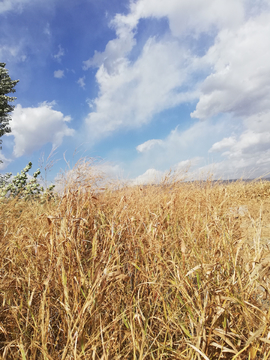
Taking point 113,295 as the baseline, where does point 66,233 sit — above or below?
above

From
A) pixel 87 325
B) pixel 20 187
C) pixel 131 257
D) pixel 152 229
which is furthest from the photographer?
pixel 20 187

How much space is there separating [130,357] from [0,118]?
20.4m

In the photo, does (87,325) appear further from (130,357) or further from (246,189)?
(246,189)

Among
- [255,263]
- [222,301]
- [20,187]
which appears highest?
[20,187]

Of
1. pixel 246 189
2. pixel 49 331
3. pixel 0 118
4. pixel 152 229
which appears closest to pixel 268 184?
pixel 246 189

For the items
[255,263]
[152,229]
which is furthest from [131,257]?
[255,263]

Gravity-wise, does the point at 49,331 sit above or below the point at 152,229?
below

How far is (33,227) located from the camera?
10.2 feet

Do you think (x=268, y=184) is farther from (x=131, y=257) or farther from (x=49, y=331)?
(x=49, y=331)

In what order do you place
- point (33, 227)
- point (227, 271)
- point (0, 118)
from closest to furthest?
point (227, 271)
point (33, 227)
point (0, 118)

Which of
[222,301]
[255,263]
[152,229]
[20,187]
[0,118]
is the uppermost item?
[0,118]

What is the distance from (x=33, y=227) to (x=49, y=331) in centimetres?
186

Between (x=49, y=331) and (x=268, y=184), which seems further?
(x=268, y=184)

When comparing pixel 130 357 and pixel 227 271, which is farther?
pixel 227 271
